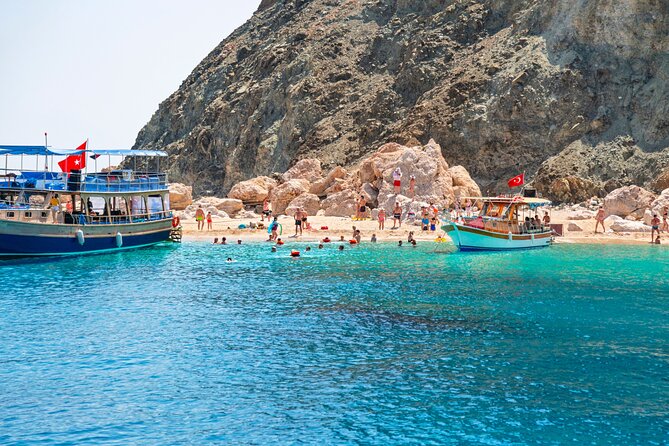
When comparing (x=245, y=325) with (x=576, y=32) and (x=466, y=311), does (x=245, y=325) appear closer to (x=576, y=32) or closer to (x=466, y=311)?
(x=466, y=311)

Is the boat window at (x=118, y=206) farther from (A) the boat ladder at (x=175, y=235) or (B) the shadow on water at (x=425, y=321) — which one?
(B) the shadow on water at (x=425, y=321)

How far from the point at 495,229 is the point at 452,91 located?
100 feet

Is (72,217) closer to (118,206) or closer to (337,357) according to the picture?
(118,206)

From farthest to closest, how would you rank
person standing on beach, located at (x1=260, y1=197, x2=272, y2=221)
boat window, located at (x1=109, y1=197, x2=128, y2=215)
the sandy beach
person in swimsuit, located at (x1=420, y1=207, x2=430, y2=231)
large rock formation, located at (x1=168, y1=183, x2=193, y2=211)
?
large rock formation, located at (x1=168, y1=183, x2=193, y2=211) < person standing on beach, located at (x1=260, y1=197, x2=272, y2=221) < person in swimsuit, located at (x1=420, y1=207, x2=430, y2=231) < the sandy beach < boat window, located at (x1=109, y1=197, x2=128, y2=215)

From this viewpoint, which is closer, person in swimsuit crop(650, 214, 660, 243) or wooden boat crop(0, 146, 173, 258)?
wooden boat crop(0, 146, 173, 258)

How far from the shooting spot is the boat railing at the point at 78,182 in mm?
36719

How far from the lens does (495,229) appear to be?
122 ft

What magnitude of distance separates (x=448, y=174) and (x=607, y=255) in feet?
58.5

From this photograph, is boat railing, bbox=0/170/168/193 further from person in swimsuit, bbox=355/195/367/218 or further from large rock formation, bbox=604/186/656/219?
large rock formation, bbox=604/186/656/219

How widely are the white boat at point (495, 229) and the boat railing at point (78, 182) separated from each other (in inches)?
688

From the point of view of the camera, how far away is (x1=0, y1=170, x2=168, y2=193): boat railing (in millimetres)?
36719

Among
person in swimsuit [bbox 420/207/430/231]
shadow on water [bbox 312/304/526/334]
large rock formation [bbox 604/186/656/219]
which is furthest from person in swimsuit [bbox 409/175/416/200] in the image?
shadow on water [bbox 312/304/526/334]

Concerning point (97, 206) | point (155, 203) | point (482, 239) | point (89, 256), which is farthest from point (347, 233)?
point (89, 256)

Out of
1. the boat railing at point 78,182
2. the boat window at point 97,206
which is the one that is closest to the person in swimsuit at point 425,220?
the boat railing at point 78,182
